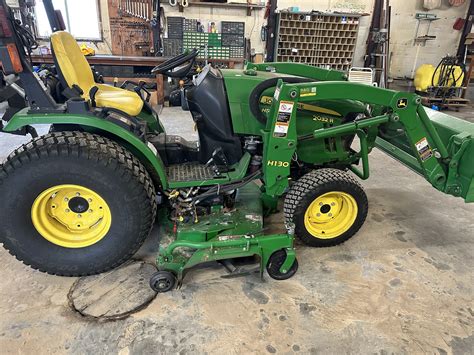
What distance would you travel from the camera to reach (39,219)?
5.64 feet

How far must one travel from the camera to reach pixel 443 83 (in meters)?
6.28

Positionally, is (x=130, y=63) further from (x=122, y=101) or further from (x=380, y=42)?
(x=380, y=42)

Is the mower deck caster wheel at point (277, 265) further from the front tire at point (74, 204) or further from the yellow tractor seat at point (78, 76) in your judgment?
the yellow tractor seat at point (78, 76)

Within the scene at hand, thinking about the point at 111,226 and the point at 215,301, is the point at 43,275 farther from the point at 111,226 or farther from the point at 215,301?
the point at 215,301

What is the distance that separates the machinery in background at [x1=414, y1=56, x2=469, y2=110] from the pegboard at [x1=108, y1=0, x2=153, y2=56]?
209 inches

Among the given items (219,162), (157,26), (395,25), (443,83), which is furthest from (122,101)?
(395,25)

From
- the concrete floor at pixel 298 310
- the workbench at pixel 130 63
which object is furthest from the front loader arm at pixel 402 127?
the workbench at pixel 130 63

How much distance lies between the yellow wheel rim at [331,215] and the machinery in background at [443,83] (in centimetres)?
521

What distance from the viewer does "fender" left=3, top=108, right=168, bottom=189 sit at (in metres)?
1.65

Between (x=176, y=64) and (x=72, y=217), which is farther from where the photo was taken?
(x=176, y=64)

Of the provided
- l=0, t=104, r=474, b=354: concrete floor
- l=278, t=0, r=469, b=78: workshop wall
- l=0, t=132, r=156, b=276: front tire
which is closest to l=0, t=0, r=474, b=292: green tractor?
l=0, t=132, r=156, b=276: front tire

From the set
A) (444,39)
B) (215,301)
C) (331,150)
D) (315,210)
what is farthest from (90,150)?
(444,39)

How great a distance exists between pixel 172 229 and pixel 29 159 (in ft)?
2.59

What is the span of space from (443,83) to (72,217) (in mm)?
6741
